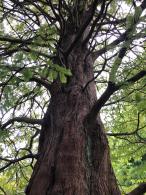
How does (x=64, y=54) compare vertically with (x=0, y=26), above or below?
below

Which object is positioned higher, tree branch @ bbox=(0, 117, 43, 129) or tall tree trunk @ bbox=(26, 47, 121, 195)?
tree branch @ bbox=(0, 117, 43, 129)

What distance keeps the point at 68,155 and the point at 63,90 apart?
2.88ft

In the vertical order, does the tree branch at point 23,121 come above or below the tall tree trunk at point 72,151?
above

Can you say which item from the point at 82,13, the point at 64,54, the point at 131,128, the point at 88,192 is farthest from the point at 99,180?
the point at 82,13

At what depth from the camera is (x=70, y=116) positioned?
3064 mm

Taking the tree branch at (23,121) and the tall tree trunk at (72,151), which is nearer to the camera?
the tall tree trunk at (72,151)

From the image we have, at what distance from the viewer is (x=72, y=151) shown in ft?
8.88

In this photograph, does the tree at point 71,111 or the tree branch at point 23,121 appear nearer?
the tree at point 71,111

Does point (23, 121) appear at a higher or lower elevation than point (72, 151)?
higher

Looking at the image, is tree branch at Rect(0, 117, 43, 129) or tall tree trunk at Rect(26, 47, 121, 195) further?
tree branch at Rect(0, 117, 43, 129)

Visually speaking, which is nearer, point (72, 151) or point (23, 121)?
point (72, 151)

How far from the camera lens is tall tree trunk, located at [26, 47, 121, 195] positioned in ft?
8.32

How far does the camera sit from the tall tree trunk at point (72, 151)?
8.32ft

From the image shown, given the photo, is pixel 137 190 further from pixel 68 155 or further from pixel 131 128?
pixel 131 128
